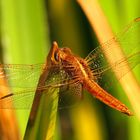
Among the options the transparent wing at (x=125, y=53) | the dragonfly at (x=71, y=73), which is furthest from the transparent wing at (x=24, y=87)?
the transparent wing at (x=125, y=53)

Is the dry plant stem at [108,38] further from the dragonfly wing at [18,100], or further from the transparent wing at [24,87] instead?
the dragonfly wing at [18,100]

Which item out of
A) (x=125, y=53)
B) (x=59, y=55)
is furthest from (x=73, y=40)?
(x=59, y=55)

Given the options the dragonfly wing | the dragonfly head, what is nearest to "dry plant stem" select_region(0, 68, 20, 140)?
the dragonfly wing

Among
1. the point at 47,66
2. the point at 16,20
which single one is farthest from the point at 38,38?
the point at 47,66

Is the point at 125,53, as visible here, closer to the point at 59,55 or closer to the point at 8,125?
the point at 59,55

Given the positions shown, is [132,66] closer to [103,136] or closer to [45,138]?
[103,136]

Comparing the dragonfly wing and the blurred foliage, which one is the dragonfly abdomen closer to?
the blurred foliage
